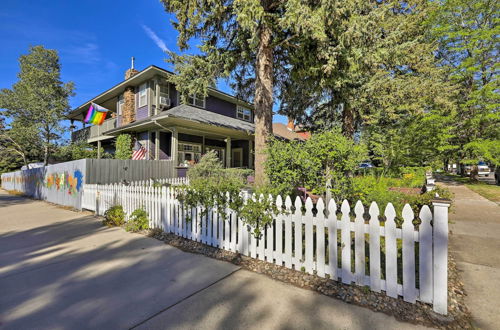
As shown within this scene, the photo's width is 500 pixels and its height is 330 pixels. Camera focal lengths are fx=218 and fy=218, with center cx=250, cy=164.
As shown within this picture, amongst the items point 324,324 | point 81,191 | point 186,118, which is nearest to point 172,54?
point 186,118

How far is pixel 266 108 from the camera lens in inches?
269

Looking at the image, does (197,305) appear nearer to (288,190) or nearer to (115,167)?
(288,190)

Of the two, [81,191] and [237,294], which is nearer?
[237,294]

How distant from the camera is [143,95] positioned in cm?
1384

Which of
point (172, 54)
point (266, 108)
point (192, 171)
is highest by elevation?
point (172, 54)

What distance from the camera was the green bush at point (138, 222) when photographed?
5344 millimetres

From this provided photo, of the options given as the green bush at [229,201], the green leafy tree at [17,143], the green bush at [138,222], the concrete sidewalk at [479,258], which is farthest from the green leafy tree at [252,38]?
the green leafy tree at [17,143]

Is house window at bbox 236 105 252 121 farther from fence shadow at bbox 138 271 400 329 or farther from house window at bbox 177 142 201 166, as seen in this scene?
fence shadow at bbox 138 271 400 329

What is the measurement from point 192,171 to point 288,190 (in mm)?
7335

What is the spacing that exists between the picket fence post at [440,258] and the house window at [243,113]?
17.5 metres

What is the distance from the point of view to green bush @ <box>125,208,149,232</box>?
17.5 feet

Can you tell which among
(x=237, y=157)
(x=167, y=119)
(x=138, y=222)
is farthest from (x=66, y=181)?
(x=237, y=157)

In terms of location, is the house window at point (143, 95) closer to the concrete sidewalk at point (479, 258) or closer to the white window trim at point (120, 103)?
the white window trim at point (120, 103)

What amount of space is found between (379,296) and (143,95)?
1521 centimetres
